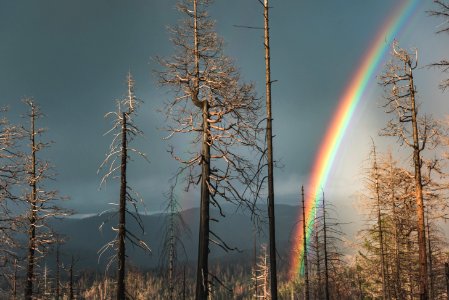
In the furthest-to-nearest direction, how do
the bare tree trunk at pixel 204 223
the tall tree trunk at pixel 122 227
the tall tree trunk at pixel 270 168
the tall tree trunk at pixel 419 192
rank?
the tall tree trunk at pixel 122 227, the tall tree trunk at pixel 419 192, the tall tree trunk at pixel 270 168, the bare tree trunk at pixel 204 223

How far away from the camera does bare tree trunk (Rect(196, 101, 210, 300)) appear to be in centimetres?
1052

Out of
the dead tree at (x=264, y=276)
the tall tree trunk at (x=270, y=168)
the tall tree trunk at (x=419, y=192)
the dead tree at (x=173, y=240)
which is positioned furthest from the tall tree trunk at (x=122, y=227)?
the dead tree at (x=264, y=276)

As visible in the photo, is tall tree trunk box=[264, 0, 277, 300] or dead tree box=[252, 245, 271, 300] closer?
tall tree trunk box=[264, 0, 277, 300]

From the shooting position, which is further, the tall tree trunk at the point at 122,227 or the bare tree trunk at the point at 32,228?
A: the bare tree trunk at the point at 32,228

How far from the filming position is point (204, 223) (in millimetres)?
10945

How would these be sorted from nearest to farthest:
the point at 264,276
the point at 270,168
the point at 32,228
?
1. the point at 270,168
2. the point at 32,228
3. the point at 264,276

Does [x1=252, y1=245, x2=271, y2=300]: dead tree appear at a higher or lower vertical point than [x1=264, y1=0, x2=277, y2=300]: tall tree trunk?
lower

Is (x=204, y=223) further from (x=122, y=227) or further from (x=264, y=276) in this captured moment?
(x=264, y=276)

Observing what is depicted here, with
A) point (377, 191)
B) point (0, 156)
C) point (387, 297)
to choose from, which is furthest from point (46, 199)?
point (387, 297)

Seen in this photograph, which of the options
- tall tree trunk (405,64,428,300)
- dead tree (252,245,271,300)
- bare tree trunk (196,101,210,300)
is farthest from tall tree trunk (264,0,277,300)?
dead tree (252,245,271,300)

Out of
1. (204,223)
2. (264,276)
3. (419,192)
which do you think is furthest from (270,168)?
(264,276)

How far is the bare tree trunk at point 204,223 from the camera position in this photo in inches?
414

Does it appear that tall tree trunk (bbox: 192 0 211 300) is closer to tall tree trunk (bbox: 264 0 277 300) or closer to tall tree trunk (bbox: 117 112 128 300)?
tall tree trunk (bbox: 264 0 277 300)

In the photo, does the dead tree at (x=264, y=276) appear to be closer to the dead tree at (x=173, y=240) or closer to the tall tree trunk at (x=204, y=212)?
the dead tree at (x=173, y=240)
